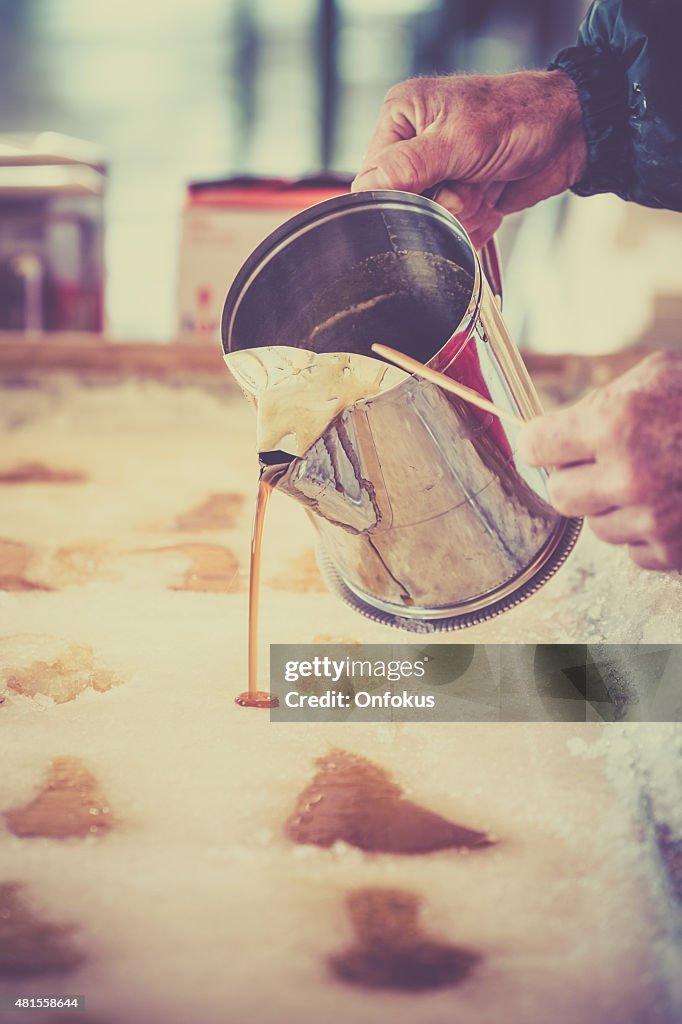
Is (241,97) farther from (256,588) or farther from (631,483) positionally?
(631,483)

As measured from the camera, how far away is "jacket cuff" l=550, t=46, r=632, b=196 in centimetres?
103

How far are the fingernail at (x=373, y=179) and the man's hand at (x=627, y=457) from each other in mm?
354

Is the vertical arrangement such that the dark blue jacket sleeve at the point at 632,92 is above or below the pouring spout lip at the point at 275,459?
above

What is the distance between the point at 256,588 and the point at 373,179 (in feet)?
1.37

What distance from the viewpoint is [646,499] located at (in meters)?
0.61

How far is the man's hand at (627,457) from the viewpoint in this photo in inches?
23.4

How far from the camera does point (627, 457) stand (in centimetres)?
61

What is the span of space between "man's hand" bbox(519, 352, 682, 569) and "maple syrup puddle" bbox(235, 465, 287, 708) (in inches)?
8.1

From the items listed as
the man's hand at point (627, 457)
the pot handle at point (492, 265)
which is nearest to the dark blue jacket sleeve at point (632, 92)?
the pot handle at point (492, 265)

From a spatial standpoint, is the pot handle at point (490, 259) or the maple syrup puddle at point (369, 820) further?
the pot handle at point (490, 259)

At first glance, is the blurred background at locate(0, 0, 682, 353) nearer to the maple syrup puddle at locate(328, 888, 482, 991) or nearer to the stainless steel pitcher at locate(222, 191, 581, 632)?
the stainless steel pitcher at locate(222, 191, 581, 632)

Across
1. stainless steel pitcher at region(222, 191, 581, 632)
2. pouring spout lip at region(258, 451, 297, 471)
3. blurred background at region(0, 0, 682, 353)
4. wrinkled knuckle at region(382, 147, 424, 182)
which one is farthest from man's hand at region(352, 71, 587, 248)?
blurred background at region(0, 0, 682, 353)

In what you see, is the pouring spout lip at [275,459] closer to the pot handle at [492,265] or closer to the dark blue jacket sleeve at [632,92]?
the pot handle at [492,265]

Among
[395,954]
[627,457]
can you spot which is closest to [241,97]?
[627,457]
